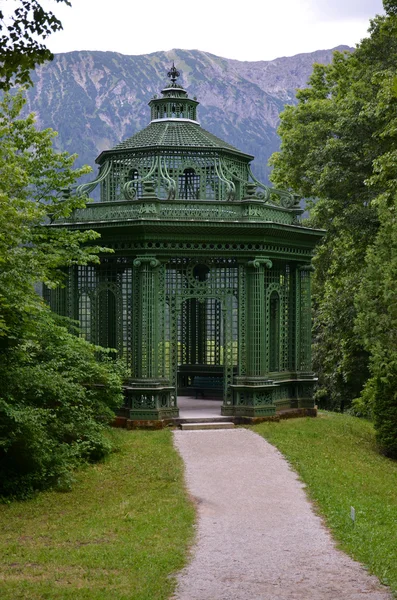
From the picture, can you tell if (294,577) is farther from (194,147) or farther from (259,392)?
(194,147)

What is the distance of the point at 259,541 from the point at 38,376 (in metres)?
4.92

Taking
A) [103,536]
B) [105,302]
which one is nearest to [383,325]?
[105,302]

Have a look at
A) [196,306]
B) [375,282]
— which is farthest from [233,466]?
[196,306]

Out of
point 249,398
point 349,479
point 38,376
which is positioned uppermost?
point 38,376

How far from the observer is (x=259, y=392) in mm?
19078

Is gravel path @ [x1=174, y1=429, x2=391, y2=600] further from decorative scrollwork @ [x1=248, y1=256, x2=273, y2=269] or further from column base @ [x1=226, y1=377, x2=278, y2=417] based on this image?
decorative scrollwork @ [x1=248, y1=256, x2=273, y2=269]

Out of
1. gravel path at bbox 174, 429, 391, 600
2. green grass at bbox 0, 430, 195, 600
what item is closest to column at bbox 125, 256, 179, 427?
gravel path at bbox 174, 429, 391, 600

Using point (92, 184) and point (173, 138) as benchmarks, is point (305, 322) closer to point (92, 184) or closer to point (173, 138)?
point (173, 138)

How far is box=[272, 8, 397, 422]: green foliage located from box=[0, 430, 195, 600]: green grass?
8.98m

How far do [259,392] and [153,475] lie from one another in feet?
17.6

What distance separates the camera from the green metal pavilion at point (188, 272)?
18656mm

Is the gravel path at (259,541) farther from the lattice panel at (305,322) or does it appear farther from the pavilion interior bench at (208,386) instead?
the pavilion interior bench at (208,386)

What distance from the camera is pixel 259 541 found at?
10508 mm

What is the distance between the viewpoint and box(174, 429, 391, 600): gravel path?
874 centimetres
